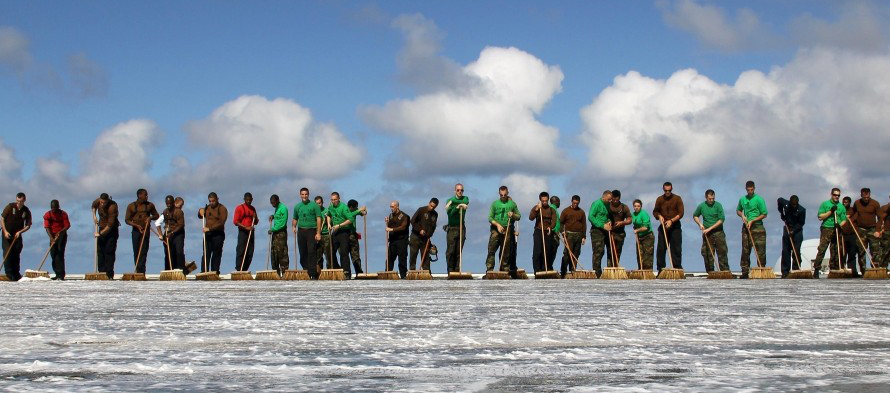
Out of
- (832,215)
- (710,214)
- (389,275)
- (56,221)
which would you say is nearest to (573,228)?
(710,214)

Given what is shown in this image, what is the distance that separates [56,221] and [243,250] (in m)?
3.71

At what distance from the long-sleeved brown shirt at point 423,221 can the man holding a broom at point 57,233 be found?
6.84 m

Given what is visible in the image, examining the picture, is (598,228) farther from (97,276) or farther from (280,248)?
(97,276)

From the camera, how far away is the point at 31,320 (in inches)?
224

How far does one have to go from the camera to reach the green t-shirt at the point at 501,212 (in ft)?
70.2

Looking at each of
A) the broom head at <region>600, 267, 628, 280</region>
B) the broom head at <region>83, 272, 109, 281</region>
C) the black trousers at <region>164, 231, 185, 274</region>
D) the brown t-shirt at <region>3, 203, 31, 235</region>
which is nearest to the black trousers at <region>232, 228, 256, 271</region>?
the black trousers at <region>164, 231, 185, 274</region>

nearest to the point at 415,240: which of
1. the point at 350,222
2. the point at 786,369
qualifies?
the point at 350,222

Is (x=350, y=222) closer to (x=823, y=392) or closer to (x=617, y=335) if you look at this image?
(x=617, y=335)

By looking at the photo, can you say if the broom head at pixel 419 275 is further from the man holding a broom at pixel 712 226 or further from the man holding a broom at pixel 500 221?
the man holding a broom at pixel 712 226

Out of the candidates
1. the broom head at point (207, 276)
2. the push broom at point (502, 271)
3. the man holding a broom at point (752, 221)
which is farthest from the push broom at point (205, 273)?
the man holding a broom at point (752, 221)

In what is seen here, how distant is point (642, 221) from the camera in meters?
22.2

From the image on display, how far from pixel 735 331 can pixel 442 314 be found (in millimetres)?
1933

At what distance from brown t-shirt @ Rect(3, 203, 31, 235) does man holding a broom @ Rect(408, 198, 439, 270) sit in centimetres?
754

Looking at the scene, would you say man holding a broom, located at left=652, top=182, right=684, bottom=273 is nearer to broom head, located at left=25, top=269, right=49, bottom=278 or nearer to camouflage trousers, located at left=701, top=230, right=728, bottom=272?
camouflage trousers, located at left=701, top=230, right=728, bottom=272
